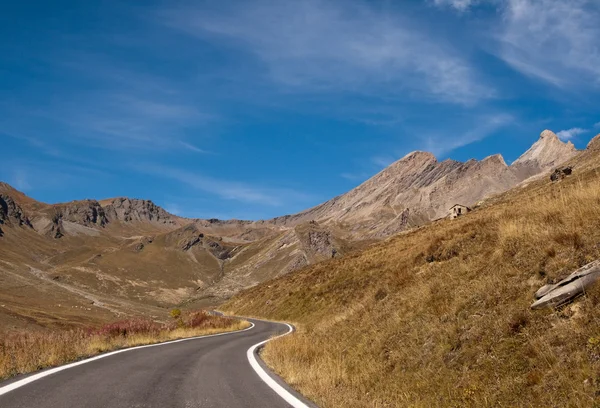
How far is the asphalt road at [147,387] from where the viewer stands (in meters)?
6.64

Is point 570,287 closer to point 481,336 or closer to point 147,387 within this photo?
point 481,336

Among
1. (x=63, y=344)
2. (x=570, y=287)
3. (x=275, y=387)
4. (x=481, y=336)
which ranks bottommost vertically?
(x=275, y=387)

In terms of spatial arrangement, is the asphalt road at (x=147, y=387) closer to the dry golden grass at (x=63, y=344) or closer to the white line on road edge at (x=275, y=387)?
the white line on road edge at (x=275, y=387)

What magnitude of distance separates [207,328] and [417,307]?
19.4 metres

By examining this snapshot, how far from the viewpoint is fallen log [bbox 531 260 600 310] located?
281 inches

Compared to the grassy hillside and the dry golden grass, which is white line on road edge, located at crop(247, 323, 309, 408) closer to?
the grassy hillside

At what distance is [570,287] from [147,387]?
285 inches

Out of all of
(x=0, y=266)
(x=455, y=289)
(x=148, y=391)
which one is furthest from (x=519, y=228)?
(x=0, y=266)

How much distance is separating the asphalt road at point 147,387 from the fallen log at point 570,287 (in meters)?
4.57

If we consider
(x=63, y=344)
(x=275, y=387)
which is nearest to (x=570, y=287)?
(x=275, y=387)

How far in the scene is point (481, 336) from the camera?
7922 millimetres

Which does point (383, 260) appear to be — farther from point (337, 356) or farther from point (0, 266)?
point (0, 266)

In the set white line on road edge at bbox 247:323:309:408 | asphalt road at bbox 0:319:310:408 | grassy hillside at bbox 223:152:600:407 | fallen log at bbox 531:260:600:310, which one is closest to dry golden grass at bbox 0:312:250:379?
asphalt road at bbox 0:319:310:408

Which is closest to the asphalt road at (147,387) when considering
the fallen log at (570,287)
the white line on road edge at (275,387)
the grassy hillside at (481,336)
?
the white line on road edge at (275,387)
